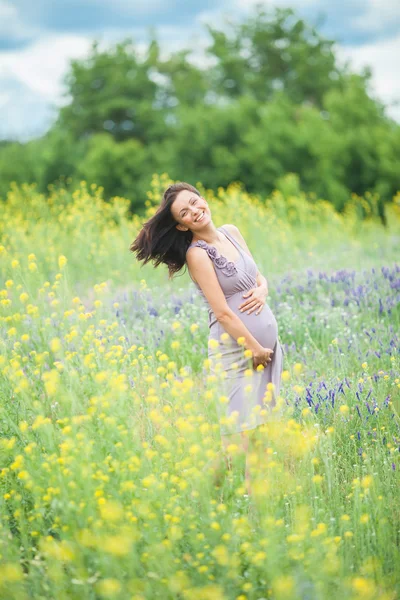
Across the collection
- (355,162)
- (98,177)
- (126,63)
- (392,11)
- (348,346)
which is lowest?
(348,346)

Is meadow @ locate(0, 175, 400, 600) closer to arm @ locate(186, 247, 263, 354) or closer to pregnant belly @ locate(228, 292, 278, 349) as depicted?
arm @ locate(186, 247, 263, 354)

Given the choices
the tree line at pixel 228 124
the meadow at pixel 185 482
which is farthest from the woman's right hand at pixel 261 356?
the tree line at pixel 228 124

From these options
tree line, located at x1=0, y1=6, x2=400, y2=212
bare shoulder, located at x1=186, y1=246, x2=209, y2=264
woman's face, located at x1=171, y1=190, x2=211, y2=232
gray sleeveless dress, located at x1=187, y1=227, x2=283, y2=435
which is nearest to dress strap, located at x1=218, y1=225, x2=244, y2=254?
gray sleeveless dress, located at x1=187, y1=227, x2=283, y2=435

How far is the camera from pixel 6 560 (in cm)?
247

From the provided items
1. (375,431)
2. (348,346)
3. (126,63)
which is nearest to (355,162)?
(348,346)

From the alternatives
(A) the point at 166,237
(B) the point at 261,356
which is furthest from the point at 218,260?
(B) the point at 261,356

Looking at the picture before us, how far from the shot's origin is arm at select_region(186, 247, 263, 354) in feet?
10.5

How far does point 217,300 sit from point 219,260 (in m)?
0.25

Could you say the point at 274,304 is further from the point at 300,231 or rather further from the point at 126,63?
the point at 126,63

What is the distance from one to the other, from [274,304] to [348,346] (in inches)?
46.3

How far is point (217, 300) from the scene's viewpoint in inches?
126

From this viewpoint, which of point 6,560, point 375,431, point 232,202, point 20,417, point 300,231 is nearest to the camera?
point 6,560

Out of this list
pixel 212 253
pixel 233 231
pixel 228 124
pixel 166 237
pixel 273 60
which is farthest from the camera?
pixel 273 60

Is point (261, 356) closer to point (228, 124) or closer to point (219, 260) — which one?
point (219, 260)
